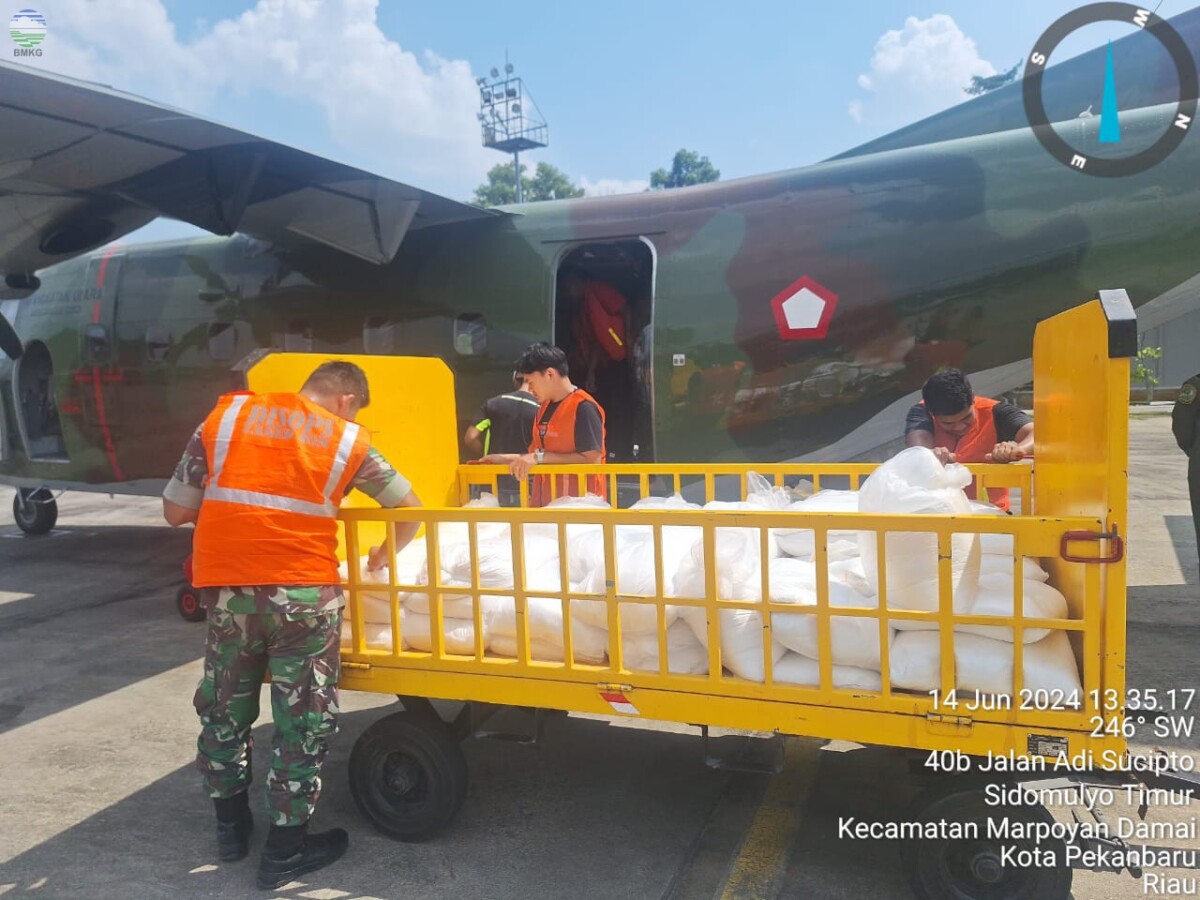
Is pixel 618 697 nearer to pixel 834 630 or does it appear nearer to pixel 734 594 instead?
pixel 734 594

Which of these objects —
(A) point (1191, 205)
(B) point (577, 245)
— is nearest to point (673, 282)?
(B) point (577, 245)

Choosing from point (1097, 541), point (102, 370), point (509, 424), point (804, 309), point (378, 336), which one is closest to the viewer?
point (1097, 541)

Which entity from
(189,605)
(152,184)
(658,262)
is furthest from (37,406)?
(658,262)

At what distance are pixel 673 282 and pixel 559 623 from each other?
4.23m

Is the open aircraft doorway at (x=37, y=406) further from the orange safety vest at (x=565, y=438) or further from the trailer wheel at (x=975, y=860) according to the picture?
Result: the trailer wheel at (x=975, y=860)

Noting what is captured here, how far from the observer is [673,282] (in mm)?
6770

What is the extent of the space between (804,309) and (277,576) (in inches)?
180

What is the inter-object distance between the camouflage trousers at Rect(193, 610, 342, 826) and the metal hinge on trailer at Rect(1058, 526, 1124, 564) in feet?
8.12

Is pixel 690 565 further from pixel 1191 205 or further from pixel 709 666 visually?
pixel 1191 205

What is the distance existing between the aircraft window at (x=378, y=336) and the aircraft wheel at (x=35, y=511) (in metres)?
5.91

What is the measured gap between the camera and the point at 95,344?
8.80m

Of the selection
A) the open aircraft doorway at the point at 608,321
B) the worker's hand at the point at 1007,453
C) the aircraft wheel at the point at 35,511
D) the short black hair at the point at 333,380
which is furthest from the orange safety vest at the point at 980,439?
the aircraft wheel at the point at 35,511

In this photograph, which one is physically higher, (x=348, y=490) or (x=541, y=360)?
(x=541, y=360)

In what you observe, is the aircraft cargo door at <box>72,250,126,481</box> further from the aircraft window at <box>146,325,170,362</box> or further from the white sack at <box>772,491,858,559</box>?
the white sack at <box>772,491,858,559</box>
